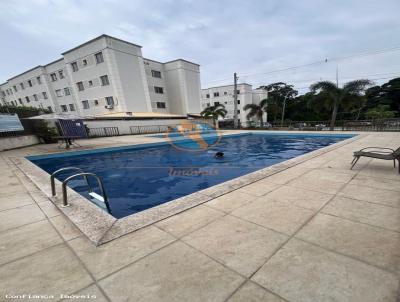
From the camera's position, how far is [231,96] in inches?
1988

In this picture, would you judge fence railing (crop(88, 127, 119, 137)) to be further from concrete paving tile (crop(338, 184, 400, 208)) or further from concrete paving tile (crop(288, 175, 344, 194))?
concrete paving tile (crop(338, 184, 400, 208))

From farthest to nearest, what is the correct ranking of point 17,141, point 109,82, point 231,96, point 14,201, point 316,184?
point 231,96, point 109,82, point 17,141, point 316,184, point 14,201

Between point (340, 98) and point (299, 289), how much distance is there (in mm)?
22324

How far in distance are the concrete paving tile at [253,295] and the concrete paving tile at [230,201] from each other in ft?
4.81

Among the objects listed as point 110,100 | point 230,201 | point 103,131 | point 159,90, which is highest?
point 159,90

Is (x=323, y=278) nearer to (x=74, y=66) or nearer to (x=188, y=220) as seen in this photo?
(x=188, y=220)

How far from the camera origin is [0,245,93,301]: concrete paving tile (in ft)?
5.61

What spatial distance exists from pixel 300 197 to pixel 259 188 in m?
0.83

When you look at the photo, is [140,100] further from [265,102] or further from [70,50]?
[265,102]

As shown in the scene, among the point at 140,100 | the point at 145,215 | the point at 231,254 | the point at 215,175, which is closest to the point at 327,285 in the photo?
the point at 231,254

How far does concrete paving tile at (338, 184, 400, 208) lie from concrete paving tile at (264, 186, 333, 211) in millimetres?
464

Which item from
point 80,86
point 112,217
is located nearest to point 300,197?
point 112,217

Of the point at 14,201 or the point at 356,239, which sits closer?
the point at 356,239

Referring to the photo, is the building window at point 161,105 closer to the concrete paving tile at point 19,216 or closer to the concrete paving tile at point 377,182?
the concrete paving tile at point 19,216
